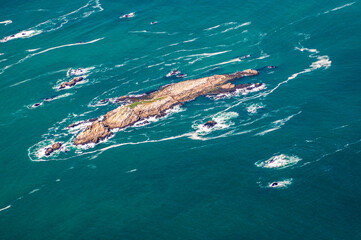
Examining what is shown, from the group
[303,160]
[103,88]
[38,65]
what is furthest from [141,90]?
[303,160]

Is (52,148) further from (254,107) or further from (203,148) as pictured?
(254,107)

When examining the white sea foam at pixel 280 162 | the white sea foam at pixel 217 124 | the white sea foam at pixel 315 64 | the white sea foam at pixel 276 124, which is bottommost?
the white sea foam at pixel 280 162

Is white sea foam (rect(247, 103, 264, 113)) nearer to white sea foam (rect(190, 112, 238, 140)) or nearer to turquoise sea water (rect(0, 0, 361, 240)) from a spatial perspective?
turquoise sea water (rect(0, 0, 361, 240))

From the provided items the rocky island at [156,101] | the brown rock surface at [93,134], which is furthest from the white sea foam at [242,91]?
the brown rock surface at [93,134]

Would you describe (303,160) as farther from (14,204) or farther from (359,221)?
(14,204)

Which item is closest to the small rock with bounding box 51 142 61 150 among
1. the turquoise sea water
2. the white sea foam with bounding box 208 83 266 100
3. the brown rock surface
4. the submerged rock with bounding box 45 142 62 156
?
the submerged rock with bounding box 45 142 62 156

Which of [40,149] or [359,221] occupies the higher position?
[40,149]

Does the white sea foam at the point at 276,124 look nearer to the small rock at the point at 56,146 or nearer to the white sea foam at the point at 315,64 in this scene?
the white sea foam at the point at 315,64
